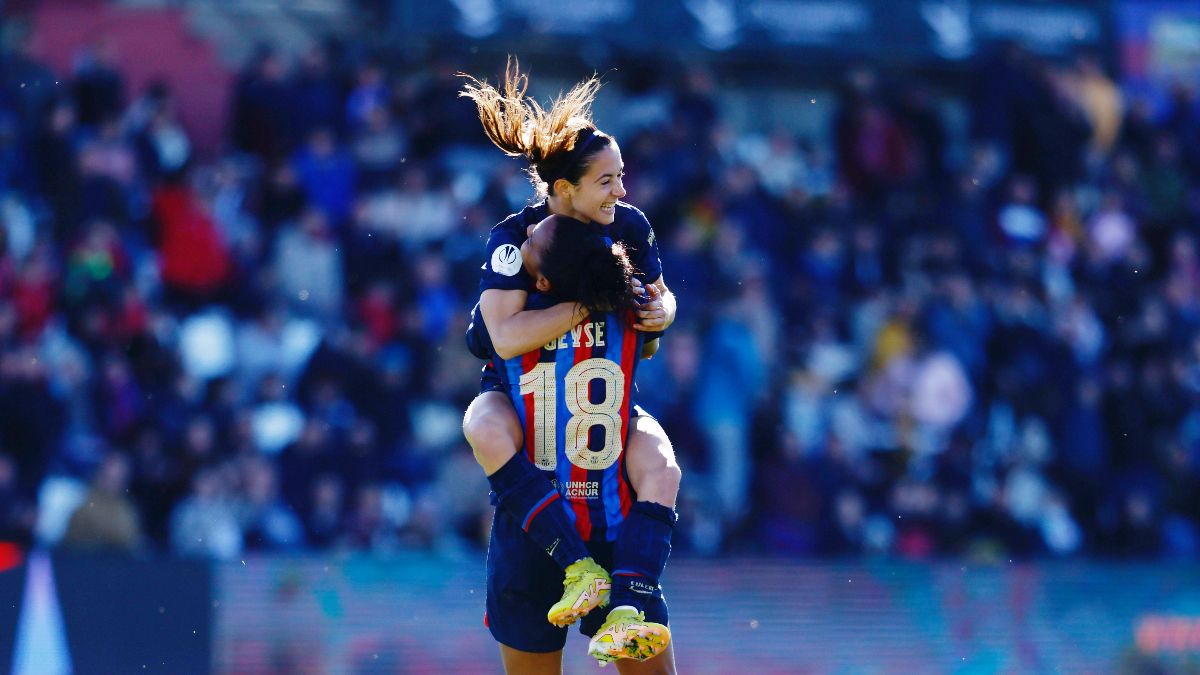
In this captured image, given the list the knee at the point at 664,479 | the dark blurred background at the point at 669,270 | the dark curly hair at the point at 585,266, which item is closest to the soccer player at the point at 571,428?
the dark curly hair at the point at 585,266

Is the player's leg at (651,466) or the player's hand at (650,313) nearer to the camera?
the player's leg at (651,466)

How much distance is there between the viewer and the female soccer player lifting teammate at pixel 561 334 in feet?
16.5

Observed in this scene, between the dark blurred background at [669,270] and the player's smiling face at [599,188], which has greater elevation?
the dark blurred background at [669,270]

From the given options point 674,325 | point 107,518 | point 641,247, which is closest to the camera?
point 641,247

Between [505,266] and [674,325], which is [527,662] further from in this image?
[674,325]

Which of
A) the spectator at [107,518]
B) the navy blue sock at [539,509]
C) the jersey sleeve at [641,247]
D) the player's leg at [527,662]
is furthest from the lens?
the spectator at [107,518]

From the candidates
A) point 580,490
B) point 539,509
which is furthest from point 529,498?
point 580,490

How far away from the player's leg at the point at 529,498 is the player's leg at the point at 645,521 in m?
0.08

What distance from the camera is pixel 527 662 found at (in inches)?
209

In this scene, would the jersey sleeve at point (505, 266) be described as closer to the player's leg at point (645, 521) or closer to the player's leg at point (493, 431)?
the player's leg at point (493, 431)

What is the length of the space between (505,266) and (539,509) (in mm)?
764

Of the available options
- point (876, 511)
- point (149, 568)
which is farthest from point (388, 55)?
point (149, 568)

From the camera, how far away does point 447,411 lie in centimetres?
1177

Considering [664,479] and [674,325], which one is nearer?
[664,479]
